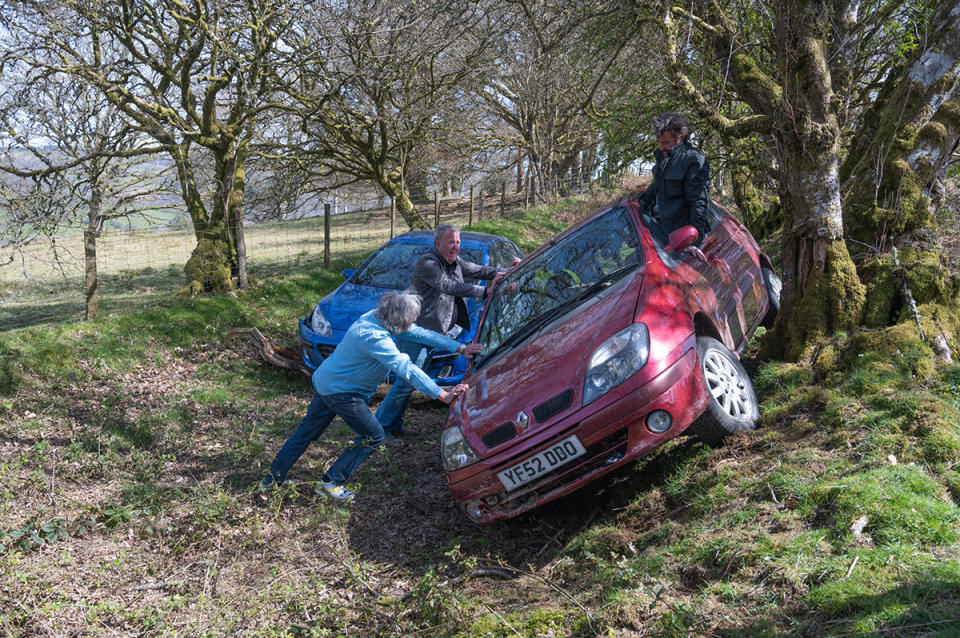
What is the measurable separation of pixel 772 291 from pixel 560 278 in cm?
249

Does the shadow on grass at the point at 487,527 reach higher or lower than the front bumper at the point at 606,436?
lower

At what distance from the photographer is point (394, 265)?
896 centimetres

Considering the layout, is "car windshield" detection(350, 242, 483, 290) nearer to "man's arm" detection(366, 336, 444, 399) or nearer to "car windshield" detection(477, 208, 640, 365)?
"car windshield" detection(477, 208, 640, 365)

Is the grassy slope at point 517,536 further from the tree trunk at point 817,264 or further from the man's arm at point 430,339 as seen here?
the man's arm at point 430,339

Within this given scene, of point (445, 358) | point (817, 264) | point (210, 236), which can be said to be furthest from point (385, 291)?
point (210, 236)

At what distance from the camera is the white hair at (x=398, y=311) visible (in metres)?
5.00

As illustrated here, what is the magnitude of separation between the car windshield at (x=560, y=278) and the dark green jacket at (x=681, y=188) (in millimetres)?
442

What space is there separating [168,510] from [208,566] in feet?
3.17

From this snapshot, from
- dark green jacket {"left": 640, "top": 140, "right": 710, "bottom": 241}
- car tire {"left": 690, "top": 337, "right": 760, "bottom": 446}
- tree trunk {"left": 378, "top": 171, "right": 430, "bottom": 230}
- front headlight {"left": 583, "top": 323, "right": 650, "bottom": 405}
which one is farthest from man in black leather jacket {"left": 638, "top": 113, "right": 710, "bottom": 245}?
tree trunk {"left": 378, "top": 171, "right": 430, "bottom": 230}

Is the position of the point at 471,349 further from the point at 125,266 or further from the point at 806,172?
the point at 125,266

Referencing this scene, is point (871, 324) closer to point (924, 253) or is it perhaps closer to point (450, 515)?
point (924, 253)

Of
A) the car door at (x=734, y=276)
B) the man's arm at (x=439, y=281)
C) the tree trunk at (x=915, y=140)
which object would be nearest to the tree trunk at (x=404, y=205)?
the man's arm at (x=439, y=281)

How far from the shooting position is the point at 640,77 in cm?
1025

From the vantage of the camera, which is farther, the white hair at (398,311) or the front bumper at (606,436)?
the white hair at (398,311)
